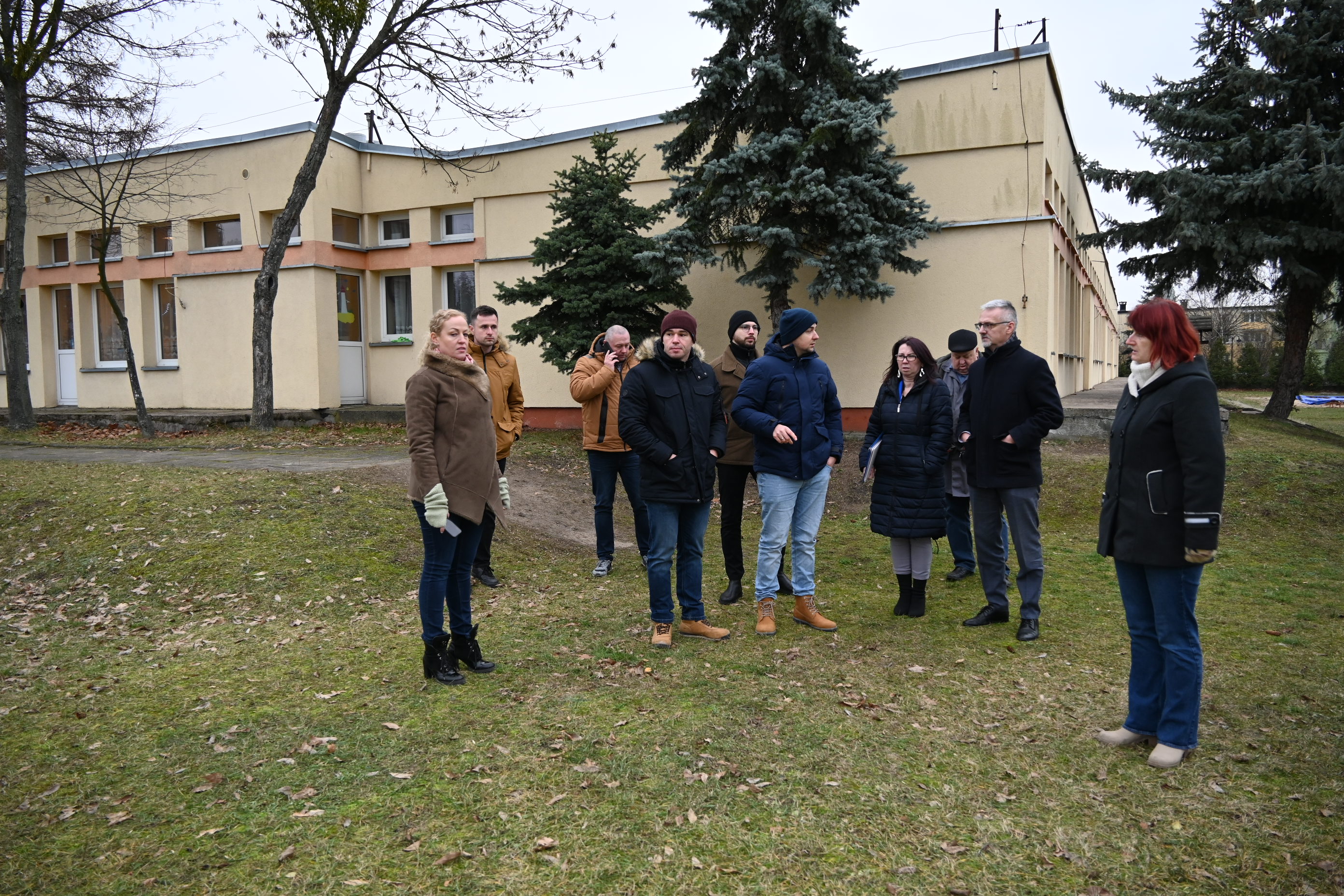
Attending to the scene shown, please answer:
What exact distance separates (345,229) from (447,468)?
1783 cm

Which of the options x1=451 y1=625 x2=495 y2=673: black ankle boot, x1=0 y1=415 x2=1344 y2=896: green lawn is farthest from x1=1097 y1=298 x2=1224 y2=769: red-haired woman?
x1=451 y1=625 x2=495 y2=673: black ankle boot

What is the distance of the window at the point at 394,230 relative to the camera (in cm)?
2088

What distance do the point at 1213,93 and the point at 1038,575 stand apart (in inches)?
627

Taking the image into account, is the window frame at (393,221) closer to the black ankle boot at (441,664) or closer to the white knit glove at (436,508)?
the black ankle boot at (441,664)

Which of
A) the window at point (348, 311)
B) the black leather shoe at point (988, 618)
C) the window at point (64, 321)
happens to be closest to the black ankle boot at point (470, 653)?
the black leather shoe at point (988, 618)

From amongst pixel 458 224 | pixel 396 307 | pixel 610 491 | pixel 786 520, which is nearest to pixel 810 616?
pixel 786 520

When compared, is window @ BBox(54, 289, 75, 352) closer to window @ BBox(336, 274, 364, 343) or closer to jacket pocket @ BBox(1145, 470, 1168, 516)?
window @ BBox(336, 274, 364, 343)

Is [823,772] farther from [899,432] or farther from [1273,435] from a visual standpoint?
[1273,435]

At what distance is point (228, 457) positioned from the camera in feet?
41.8

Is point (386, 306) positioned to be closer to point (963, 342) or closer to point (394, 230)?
point (394, 230)

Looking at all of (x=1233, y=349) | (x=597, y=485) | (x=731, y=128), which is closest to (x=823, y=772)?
(x=597, y=485)

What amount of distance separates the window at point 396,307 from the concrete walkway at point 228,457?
7.52 metres

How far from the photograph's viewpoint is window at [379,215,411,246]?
20.9 meters

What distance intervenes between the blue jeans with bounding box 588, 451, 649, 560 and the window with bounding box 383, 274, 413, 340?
47.6ft
